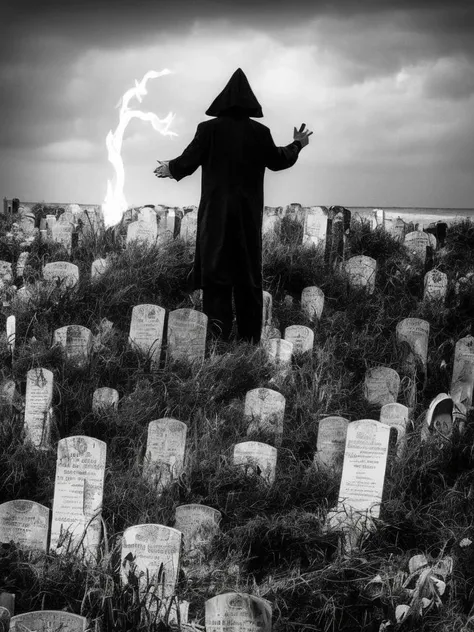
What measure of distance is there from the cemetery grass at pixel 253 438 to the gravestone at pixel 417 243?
228mm

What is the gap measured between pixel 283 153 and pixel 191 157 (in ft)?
2.22

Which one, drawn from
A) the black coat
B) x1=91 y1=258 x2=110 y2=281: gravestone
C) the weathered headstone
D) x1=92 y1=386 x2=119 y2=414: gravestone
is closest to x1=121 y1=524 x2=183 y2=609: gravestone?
the weathered headstone

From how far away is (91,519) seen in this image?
4.13 metres

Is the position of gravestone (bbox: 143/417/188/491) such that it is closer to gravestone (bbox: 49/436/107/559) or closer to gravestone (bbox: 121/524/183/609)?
gravestone (bbox: 49/436/107/559)

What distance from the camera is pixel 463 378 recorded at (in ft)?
19.1

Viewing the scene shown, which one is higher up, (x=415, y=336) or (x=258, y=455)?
(x=415, y=336)

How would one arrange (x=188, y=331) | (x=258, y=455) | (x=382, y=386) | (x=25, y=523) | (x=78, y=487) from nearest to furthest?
(x=25, y=523) < (x=78, y=487) < (x=258, y=455) < (x=382, y=386) < (x=188, y=331)

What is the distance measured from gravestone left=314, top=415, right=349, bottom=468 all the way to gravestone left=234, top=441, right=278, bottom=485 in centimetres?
29

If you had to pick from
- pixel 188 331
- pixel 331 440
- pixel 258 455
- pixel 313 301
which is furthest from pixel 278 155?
pixel 258 455

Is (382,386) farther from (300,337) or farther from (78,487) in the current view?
(78,487)

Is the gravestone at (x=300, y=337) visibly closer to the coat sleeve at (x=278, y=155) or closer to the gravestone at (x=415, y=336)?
the gravestone at (x=415, y=336)

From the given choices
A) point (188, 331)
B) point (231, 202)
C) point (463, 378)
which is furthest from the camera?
point (231, 202)

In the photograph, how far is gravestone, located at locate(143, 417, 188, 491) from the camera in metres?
4.66

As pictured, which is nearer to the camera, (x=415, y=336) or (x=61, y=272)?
(x=415, y=336)
